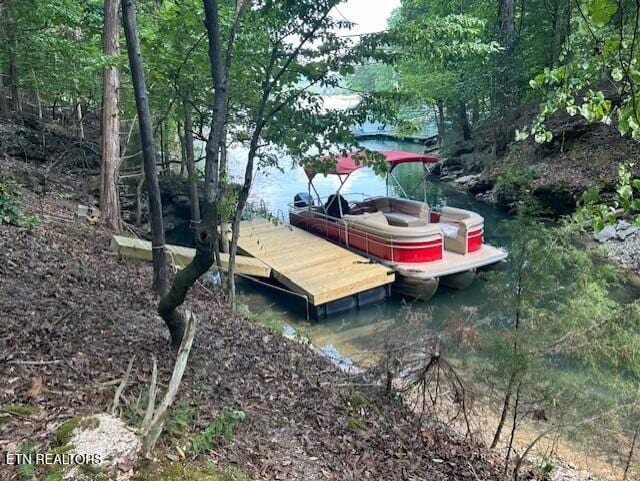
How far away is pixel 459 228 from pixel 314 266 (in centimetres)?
339

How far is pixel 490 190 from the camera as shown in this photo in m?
18.2

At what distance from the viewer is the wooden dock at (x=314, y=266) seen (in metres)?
9.11

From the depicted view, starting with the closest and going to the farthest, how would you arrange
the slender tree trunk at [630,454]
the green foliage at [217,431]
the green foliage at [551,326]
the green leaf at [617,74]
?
the green leaf at [617,74] < the green foliage at [217,431] < the green foliage at [551,326] < the slender tree trunk at [630,454]

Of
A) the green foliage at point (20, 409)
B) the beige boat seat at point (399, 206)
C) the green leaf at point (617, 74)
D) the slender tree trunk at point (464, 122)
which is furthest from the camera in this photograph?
the slender tree trunk at point (464, 122)

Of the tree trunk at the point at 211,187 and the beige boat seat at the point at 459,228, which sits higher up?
the tree trunk at the point at 211,187

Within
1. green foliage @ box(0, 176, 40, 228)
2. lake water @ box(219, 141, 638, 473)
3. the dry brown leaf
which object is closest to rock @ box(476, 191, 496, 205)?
lake water @ box(219, 141, 638, 473)

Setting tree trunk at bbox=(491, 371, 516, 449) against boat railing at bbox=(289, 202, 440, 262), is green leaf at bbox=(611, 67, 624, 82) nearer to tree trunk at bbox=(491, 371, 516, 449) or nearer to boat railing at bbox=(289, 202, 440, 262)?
tree trunk at bbox=(491, 371, 516, 449)

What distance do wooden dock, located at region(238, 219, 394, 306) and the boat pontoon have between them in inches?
15.5

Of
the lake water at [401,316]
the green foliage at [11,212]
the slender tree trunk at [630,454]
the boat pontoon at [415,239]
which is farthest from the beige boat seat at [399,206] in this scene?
the green foliage at [11,212]

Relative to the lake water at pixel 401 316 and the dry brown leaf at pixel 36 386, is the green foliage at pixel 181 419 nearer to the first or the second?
the dry brown leaf at pixel 36 386

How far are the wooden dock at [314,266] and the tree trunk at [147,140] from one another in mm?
4373

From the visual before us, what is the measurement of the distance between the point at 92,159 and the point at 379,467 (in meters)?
10.9

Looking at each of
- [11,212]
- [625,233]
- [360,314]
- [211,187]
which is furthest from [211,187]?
[625,233]

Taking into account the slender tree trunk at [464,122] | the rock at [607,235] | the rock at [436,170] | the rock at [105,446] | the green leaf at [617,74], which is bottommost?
the rock at [607,235]
